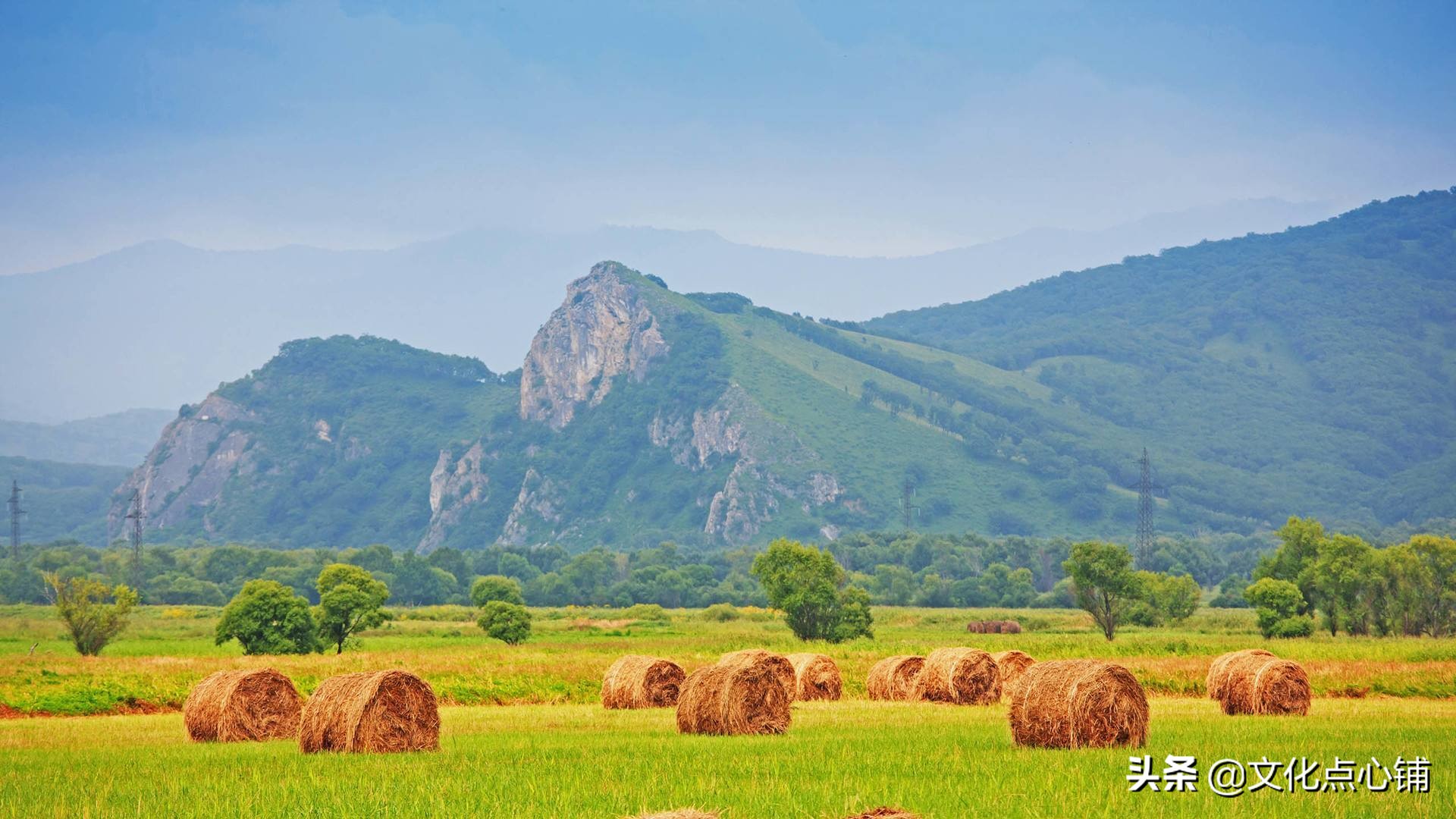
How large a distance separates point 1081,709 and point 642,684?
50.7 feet

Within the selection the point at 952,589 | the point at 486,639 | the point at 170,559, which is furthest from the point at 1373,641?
the point at 170,559

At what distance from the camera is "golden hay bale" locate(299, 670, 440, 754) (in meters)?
26.0

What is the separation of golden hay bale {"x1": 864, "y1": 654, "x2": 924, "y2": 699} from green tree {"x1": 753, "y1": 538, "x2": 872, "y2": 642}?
31.0 m

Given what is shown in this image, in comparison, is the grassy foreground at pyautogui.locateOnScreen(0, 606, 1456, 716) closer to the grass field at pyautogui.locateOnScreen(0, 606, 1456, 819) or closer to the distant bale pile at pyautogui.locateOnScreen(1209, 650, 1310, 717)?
the grass field at pyautogui.locateOnScreen(0, 606, 1456, 819)

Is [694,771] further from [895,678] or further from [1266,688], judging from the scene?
[895,678]

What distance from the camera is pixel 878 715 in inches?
1398

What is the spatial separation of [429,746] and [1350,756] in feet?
51.2

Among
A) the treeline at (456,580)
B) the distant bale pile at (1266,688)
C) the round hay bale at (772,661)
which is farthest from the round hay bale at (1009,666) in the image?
the treeline at (456,580)

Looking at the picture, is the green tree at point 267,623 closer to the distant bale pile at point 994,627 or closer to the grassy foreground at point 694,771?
the grassy foreground at point 694,771

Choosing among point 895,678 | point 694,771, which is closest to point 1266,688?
point 895,678

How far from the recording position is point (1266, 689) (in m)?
34.2

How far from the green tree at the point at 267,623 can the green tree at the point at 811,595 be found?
22.5 m

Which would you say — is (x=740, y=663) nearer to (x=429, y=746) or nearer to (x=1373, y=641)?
(x=429, y=746)

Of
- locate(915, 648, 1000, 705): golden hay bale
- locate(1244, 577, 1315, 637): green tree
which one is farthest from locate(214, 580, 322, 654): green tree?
locate(1244, 577, 1315, 637): green tree
